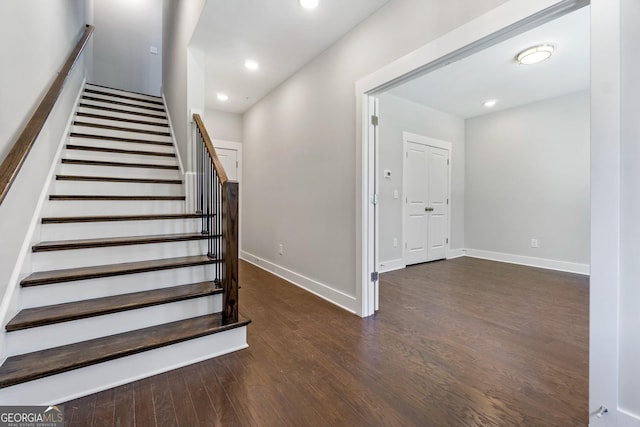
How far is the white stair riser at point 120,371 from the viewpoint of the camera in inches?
53.2

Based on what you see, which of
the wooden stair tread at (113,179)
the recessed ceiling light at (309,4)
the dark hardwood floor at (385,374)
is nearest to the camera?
the dark hardwood floor at (385,374)

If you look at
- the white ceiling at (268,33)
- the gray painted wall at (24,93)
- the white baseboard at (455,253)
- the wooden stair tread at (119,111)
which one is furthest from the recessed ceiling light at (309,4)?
the white baseboard at (455,253)

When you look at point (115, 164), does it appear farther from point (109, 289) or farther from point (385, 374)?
point (385, 374)

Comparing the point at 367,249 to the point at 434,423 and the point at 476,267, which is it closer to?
the point at 434,423

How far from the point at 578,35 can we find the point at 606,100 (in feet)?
6.92

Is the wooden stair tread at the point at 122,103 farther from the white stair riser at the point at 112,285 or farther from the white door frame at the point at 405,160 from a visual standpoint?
the white door frame at the point at 405,160

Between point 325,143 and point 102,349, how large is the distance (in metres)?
2.44

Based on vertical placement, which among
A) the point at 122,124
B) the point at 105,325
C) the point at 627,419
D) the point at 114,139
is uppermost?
the point at 122,124

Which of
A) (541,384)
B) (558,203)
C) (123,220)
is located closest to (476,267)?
(558,203)

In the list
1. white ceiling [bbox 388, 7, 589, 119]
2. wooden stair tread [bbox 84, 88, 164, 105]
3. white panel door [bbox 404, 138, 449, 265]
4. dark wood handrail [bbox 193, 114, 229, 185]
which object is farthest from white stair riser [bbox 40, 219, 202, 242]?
white ceiling [bbox 388, 7, 589, 119]

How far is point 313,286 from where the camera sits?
3146 mm

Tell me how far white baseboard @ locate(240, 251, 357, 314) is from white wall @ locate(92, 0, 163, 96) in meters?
4.37

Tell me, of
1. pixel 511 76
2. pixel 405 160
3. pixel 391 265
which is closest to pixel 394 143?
pixel 405 160

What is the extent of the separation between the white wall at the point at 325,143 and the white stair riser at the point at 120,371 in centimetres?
124
